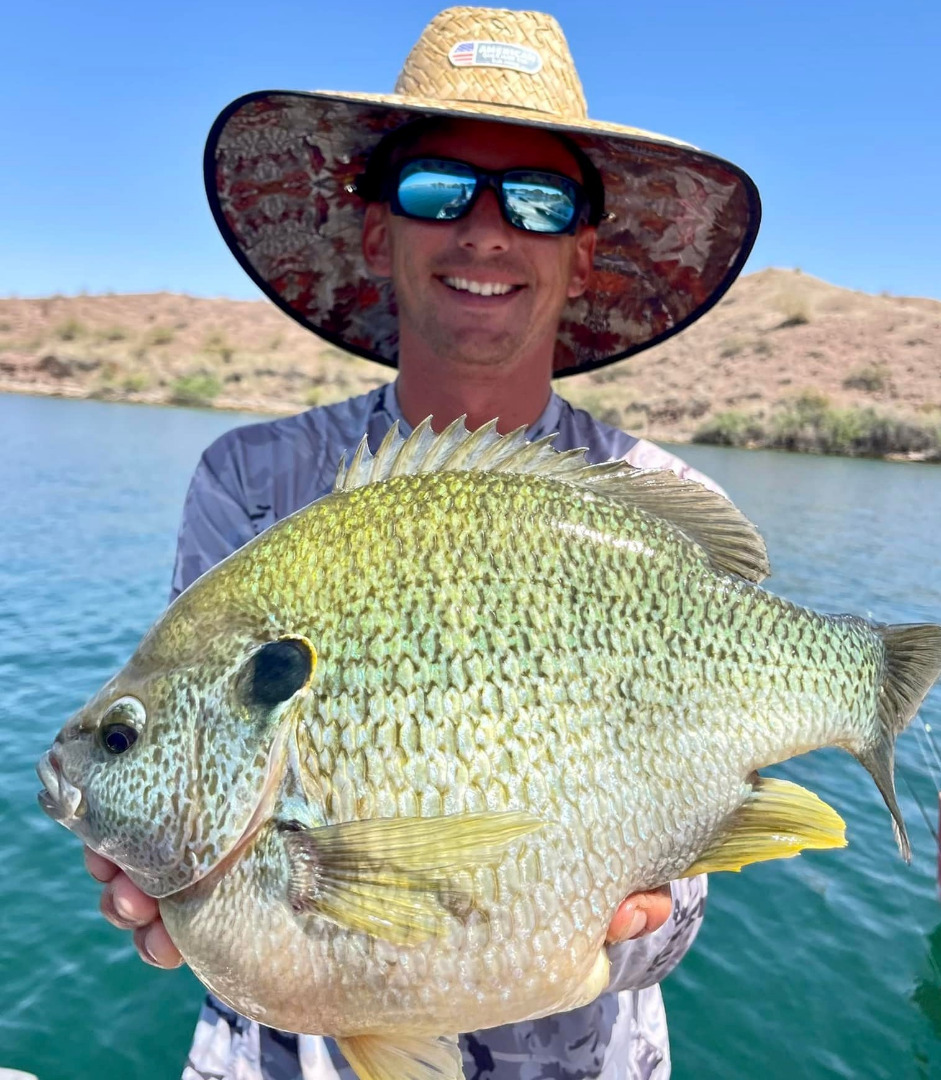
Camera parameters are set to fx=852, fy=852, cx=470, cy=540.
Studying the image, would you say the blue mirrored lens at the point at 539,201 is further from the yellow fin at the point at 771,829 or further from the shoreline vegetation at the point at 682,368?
the shoreline vegetation at the point at 682,368

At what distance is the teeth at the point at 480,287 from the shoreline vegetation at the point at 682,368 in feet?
116

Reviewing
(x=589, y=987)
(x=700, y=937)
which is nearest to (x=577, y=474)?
(x=589, y=987)

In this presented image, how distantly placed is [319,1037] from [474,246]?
6.95 ft

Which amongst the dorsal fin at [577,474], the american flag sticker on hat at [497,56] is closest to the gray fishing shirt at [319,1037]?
the dorsal fin at [577,474]

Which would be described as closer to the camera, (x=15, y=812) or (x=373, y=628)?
(x=373, y=628)

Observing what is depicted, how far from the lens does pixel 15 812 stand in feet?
18.7

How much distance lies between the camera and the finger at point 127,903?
158 centimetres

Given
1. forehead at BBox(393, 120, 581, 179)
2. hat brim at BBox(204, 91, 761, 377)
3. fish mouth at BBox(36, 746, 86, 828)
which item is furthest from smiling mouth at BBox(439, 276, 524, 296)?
fish mouth at BBox(36, 746, 86, 828)

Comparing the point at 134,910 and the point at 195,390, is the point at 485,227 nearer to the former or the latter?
the point at 134,910

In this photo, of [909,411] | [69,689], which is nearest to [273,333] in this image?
[909,411]

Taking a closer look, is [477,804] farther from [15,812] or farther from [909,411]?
[909,411]

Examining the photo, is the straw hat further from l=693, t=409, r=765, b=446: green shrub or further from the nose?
l=693, t=409, r=765, b=446: green shrub

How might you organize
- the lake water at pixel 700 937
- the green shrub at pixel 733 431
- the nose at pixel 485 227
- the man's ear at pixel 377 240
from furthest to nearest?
the green shrub at pixel 733 431, the lake water at pixel 700 937, the man's ear at pixel 377 240, the nose at pixel 485 227

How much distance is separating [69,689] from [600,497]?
713 cm
